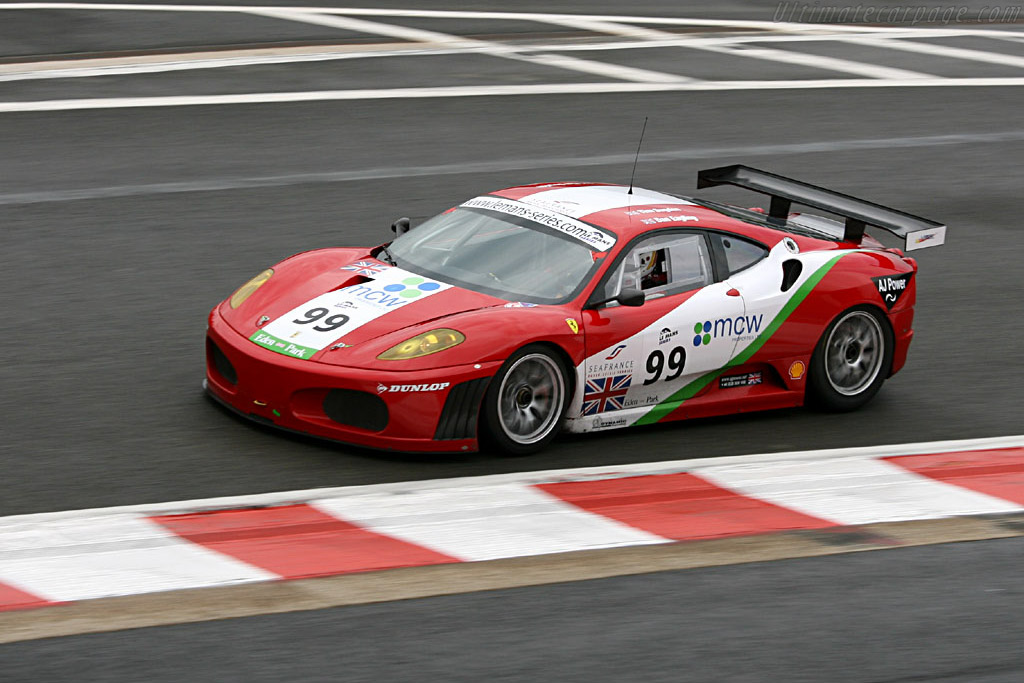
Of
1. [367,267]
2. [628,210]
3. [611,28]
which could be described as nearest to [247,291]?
[367,267]

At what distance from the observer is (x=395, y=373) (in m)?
6.76

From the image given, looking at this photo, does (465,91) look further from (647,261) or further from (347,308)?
(347,308)

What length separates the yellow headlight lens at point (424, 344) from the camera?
6.84 meters

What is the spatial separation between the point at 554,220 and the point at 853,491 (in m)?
2.08

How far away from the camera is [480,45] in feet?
66.8

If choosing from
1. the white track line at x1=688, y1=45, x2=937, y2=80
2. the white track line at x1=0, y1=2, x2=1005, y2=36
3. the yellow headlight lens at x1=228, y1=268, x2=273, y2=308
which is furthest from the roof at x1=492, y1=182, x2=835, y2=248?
the white track line at x1=0, y1=2, x2=1005, y2=36

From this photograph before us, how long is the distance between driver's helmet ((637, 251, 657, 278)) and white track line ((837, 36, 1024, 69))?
48.5 ft

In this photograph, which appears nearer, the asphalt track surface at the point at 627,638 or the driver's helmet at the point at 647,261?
the asphalt track surface at the point at 627,638

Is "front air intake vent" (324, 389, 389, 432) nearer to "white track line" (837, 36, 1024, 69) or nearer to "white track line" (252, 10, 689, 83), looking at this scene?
"white track line" (252, 10, 689, 83)

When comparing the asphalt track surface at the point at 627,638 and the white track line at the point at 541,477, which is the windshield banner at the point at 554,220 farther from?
the asphalt track surface at the point at 627,638

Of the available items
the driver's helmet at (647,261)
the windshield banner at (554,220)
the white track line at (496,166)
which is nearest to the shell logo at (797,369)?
the driver's helmet at (647,261)

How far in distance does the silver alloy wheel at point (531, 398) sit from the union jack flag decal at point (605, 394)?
17 cm

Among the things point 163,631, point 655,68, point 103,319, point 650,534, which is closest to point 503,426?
point 650,534

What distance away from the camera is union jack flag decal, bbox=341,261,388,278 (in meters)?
7.64
